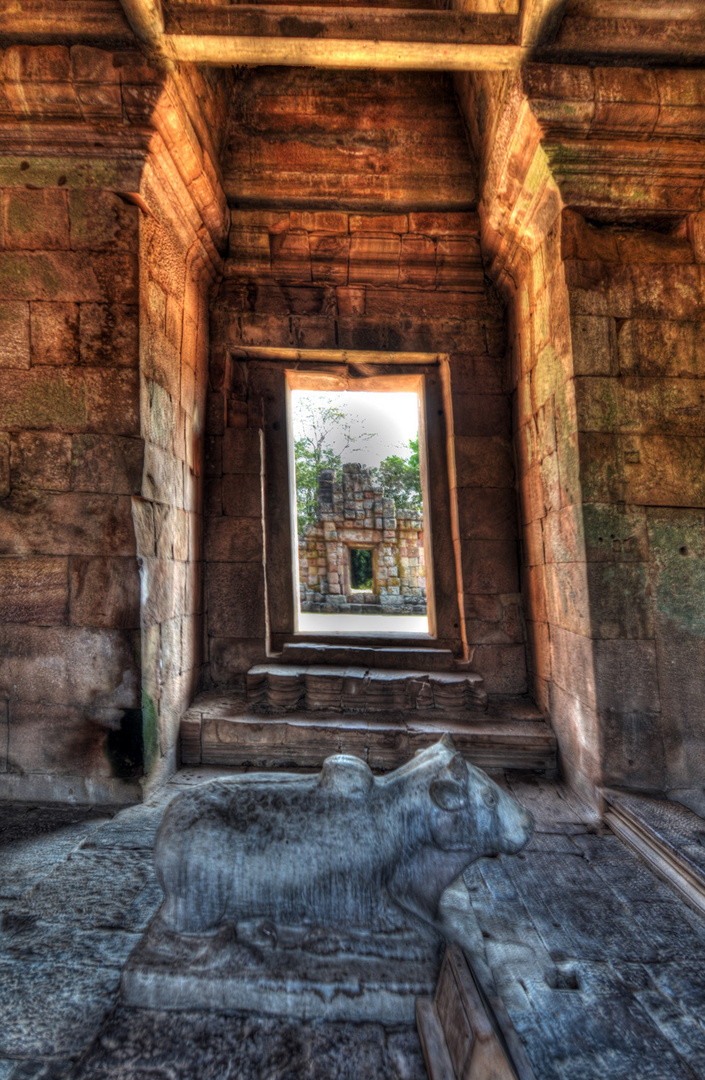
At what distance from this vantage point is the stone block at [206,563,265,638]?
14.0 feet

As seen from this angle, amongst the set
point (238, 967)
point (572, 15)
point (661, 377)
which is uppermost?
point (572, 15)

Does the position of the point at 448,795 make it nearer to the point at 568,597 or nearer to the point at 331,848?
the point at 331,848

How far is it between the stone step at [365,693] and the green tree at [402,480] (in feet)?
36.1

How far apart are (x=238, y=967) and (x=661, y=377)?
3584 mm

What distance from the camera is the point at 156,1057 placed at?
1471mm

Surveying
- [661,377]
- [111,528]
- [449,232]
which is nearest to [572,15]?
[449,232]

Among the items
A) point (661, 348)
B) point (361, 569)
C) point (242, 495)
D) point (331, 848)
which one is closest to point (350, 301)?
point (242, 495)

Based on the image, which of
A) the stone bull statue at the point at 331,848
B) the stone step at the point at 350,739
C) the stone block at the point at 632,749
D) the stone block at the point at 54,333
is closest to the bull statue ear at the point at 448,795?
the stone bull statue at the point at 331,848

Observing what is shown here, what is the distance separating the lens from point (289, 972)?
163cm

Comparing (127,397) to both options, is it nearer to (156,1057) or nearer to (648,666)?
(156,1057)

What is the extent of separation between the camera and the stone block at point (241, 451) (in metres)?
4.39

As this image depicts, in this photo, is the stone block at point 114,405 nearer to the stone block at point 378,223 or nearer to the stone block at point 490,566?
the stone block at point 378,223

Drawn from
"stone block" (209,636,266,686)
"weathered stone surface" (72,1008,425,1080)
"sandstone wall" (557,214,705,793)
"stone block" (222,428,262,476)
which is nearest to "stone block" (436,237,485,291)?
"sandstone wall" (557,214,705,793)

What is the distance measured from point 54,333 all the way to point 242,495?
173 cm
